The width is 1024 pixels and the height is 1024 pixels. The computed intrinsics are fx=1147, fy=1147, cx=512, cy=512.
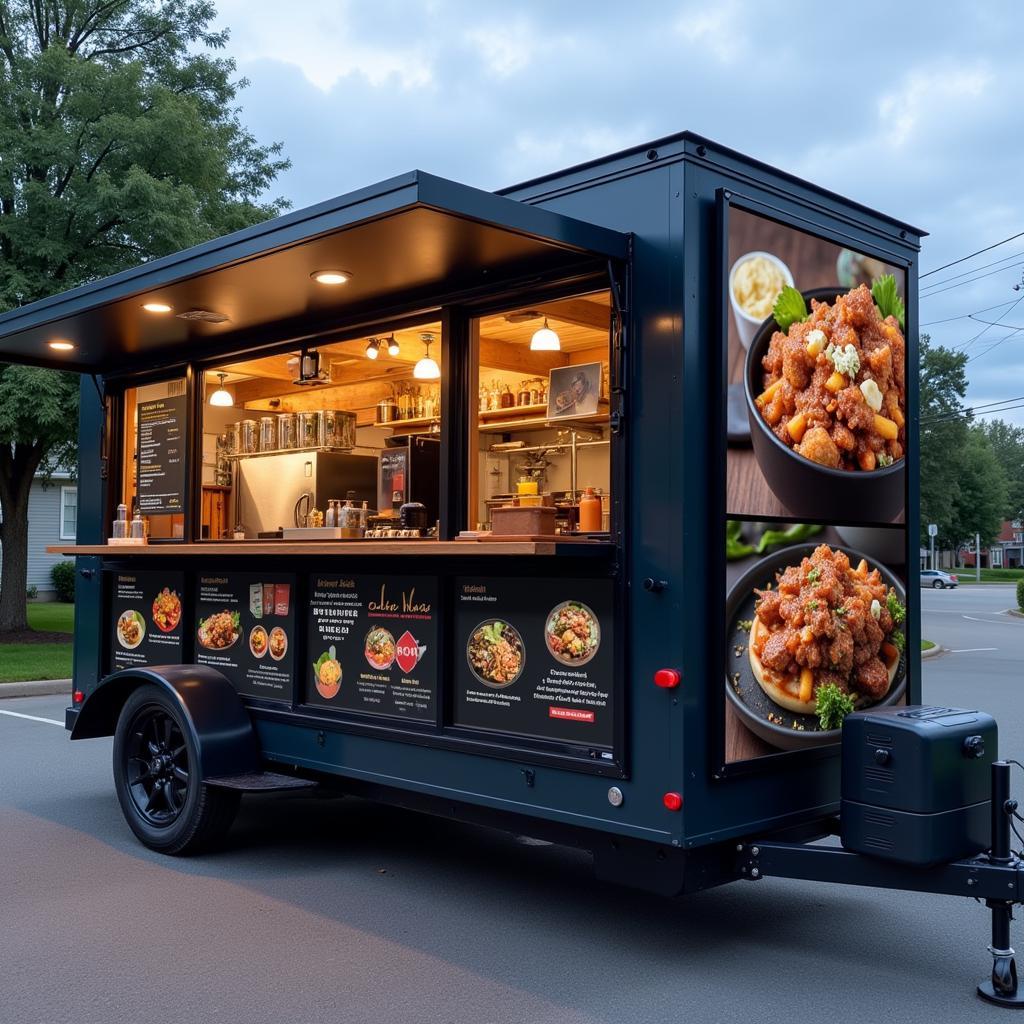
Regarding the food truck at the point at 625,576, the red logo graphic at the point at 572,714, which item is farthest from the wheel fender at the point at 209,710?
the red logo graphic at the point at 572,714

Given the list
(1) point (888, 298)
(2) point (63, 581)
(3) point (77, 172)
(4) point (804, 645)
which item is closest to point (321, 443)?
(1) point (888, 298)

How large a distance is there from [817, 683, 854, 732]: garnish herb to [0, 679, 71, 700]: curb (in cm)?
1029

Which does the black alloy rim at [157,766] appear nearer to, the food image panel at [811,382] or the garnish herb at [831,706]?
the garnish herb at [831,706]

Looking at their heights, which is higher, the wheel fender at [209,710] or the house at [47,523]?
the house at [47,523]

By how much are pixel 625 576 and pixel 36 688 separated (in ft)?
34.6

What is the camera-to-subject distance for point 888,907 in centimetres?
543

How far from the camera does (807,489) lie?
489 cm

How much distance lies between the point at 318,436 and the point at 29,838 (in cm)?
403

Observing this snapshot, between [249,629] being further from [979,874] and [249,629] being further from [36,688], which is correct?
[36,688]

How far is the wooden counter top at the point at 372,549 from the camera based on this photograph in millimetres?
4574

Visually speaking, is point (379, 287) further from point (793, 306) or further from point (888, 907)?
point (888, 907)

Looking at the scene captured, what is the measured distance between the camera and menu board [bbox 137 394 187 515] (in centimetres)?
767

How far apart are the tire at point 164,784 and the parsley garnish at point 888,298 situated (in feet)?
13.1

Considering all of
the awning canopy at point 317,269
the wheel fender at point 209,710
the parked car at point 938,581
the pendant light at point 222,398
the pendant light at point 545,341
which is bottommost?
the parked car at point 938,581
